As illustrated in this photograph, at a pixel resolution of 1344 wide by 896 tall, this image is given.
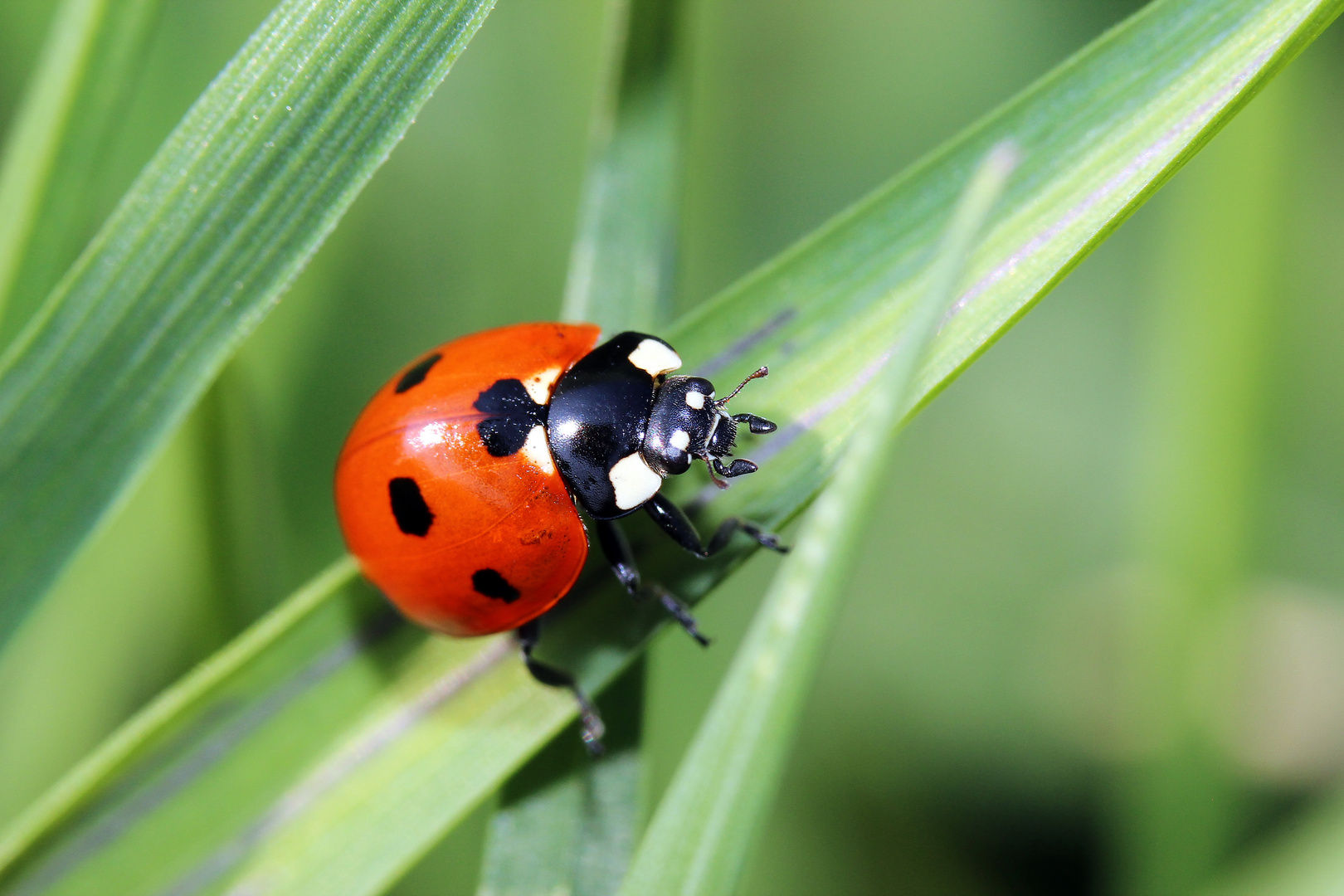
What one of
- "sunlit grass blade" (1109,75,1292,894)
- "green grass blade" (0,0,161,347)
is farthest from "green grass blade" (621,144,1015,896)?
"sunlit grass blade" (1109,75,1292,894)

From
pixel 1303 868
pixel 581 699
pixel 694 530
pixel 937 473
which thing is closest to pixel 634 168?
pixel 694 530

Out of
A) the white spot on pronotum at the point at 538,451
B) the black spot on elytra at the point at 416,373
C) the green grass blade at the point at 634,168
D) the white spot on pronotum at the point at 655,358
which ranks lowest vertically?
the white spot on pronotum at the point at 538,451

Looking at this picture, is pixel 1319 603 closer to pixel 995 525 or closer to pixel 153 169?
pixel 995 525

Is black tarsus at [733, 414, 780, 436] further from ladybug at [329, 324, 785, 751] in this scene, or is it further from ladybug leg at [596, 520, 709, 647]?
ladybug leg at [596, 520, 709, 647]

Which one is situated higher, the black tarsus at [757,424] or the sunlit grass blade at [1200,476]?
the black tarsus at [757,424]

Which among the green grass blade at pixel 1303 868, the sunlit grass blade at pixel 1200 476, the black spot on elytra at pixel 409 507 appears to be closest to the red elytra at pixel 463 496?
the black spot on elytra at pixel 409 507

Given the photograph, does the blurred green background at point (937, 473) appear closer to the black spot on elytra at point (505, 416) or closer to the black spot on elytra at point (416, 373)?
the black spot on elytra at point (416, 373)

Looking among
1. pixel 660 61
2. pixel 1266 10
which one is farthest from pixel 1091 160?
pixel 660 61
